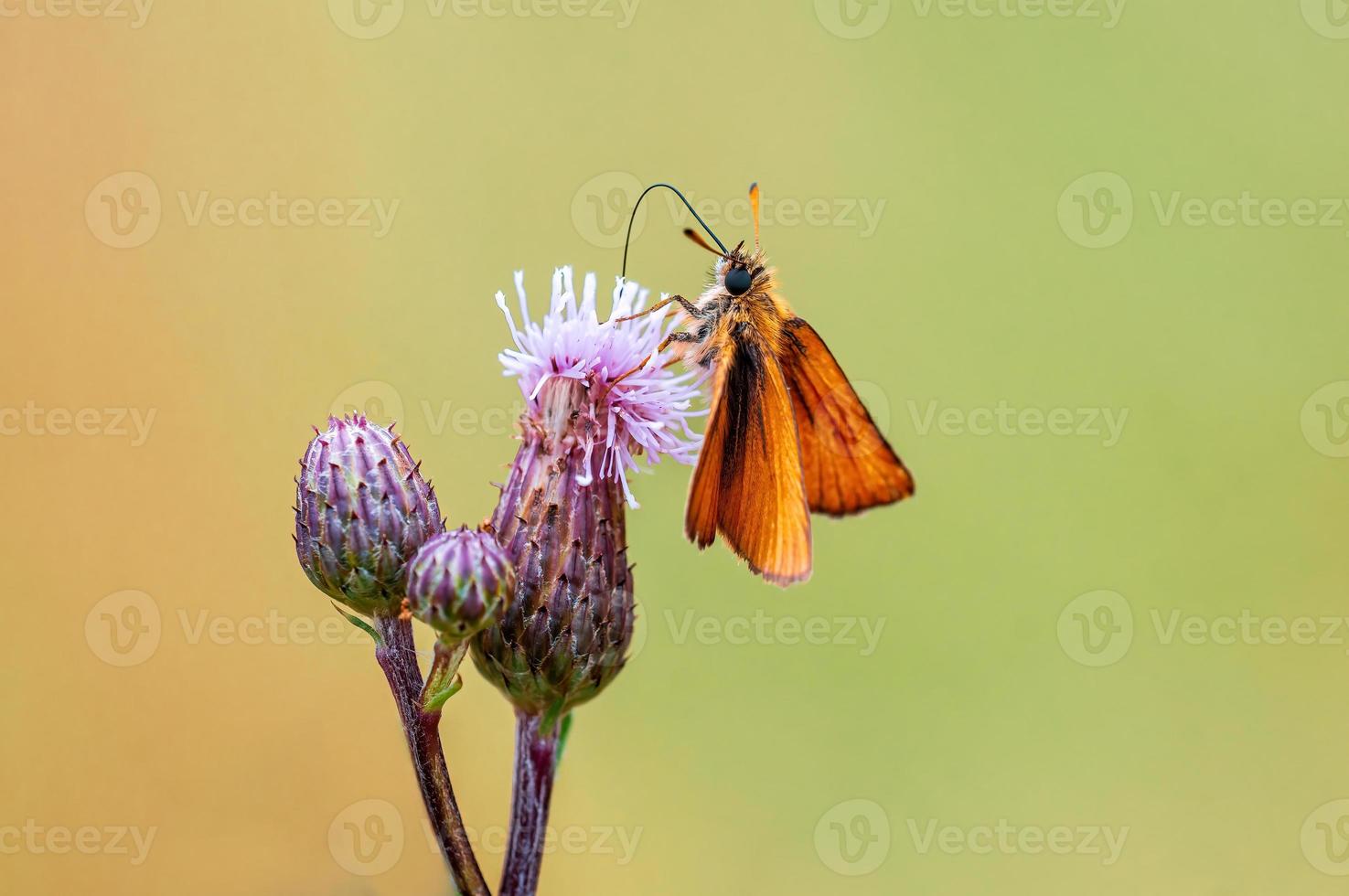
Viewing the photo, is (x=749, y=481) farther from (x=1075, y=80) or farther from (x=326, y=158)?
(x=1075, y=80)

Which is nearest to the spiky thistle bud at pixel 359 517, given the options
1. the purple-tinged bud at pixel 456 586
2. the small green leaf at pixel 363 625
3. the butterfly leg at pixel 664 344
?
the small green leaf at pixel 363 625

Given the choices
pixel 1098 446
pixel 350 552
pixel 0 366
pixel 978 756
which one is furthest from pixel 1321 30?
pixel 0 366

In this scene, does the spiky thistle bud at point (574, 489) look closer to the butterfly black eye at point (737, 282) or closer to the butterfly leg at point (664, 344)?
the butterfly leg at point (664, 344)

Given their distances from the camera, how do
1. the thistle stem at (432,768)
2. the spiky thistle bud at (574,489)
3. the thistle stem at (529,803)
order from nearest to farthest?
the thistle stem at (432,768) < the thistle stem at (529,803) < the spiky thistle bud at (574,489)

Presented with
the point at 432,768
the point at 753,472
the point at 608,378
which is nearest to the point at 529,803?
the point at 432,768

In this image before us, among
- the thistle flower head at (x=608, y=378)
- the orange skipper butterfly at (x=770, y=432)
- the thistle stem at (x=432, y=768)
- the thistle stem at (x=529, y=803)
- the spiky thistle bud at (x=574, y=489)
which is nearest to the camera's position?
the thistle stem at (x=432, y=768)

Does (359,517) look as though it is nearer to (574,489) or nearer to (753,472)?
(574,489)
